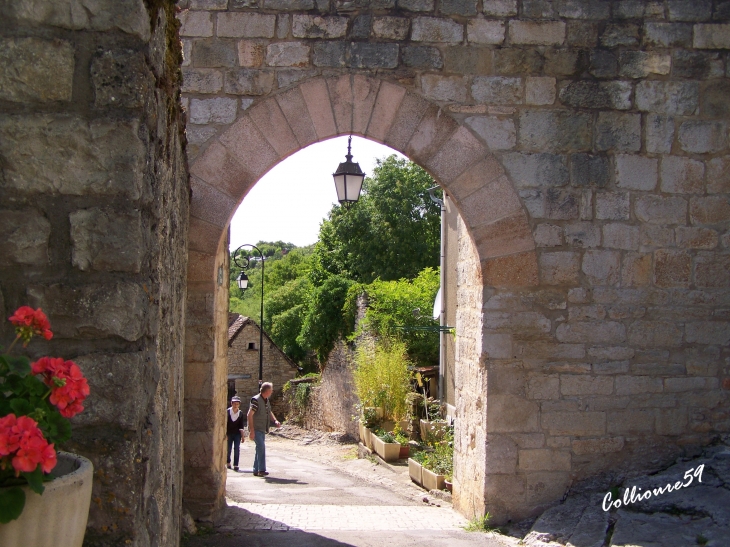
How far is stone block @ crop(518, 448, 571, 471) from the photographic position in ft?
17.2

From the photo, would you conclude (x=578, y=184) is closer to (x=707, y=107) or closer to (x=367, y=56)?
(x=707, y=107)

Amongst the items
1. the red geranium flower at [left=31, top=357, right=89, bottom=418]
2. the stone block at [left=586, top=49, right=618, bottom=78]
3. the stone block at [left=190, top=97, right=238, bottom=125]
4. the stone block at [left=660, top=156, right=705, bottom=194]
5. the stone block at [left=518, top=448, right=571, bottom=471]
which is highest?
the stone block at [left=586, top=49, right=618, bottom=78]

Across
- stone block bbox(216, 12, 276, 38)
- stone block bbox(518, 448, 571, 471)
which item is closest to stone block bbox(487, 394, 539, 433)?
stone block bbox(518, 448, 571, 471)

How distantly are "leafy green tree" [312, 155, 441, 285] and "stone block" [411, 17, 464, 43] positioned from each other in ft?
72.2

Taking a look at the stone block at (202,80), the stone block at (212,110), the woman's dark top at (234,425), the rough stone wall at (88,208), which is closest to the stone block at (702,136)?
the stone block at (212,110)

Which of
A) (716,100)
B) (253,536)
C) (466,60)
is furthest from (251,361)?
(716,100)

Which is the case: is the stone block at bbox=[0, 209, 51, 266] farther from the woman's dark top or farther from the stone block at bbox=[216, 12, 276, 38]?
the woman's dark top

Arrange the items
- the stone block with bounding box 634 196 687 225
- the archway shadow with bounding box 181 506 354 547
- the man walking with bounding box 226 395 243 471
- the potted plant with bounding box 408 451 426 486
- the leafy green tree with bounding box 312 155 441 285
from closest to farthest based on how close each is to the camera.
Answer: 1. the archway shadow with bounding box 181 506 354 547
2. the stone block with bounding box 634 196 687 225
3. the potted plant with bounding box 408 451 426 486
4. the man walking with bounding box 226 395 243 471
5. the leafy green tree with bounding box 312 155 441 285

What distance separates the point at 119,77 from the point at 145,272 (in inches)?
21.3

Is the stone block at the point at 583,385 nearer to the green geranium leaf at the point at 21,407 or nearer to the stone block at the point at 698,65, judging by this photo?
the stone block at the point at 698,65

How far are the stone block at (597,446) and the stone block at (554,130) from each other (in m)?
2.09

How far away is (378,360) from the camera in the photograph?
10242 millimetres

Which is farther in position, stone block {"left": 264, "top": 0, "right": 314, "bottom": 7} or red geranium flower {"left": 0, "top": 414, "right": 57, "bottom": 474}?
stone block {"left": 264, "top": 0, "right": 314, "bottom": 7}

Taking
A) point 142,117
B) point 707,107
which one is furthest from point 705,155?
point 142,117
